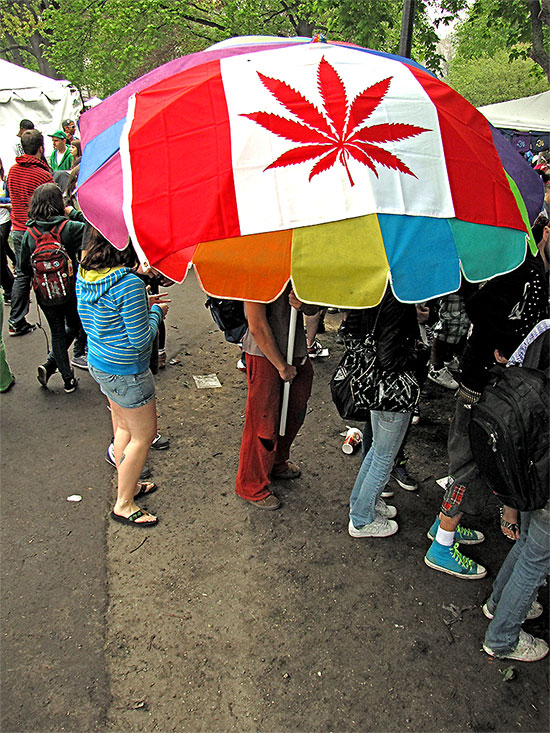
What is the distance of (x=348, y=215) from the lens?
2203 millimetres

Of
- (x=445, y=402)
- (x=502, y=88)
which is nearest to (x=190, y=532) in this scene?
(x=445, y=402)

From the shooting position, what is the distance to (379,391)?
9.96 ft

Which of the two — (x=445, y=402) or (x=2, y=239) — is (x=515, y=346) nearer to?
(x=445, y=402)

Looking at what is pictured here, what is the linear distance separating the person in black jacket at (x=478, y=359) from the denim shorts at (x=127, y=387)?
186 cm

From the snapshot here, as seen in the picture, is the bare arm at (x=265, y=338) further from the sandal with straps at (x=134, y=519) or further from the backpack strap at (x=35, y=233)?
the backpack strap at (x=35, y=233)

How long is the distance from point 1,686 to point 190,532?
4.28 feet

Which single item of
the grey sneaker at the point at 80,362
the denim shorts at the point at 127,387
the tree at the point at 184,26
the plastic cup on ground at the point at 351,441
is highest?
the tree at the point at 184,26

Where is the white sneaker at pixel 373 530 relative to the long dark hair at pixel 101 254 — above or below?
below

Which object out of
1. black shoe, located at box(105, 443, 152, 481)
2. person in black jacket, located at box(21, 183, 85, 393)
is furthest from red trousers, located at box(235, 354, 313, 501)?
person in black jacket, located at box(21, 183, 85, 393)

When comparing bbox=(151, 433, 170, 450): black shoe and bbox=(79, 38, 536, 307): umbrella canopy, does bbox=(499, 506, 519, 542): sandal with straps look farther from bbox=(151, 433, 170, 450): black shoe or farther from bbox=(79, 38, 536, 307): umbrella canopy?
bbox=(151, 433, 170, 450): black shoe

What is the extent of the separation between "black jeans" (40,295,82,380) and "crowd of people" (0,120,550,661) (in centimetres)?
178

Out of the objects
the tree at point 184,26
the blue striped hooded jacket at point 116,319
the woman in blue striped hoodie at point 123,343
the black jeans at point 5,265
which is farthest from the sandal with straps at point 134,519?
the tree at point 184,26

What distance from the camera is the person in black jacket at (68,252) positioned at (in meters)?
4.89

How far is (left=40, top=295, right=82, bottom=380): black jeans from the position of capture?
5062 mm
